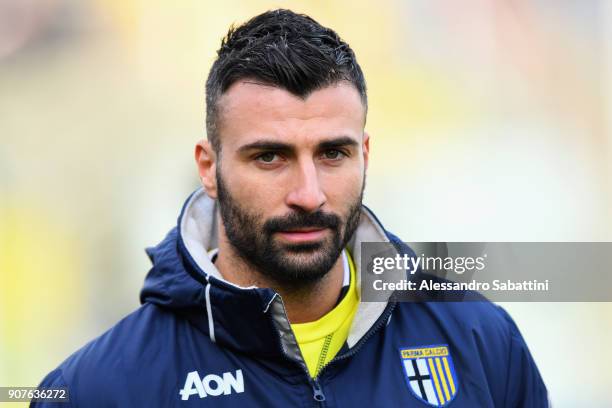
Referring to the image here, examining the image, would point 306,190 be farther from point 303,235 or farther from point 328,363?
point 328,363

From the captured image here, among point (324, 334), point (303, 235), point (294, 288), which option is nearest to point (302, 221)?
point (303, 235)

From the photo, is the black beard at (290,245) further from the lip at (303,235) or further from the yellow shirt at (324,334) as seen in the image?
the yellow shirt at (324,334)

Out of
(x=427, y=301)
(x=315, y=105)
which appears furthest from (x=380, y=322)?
(x=315, y=105)

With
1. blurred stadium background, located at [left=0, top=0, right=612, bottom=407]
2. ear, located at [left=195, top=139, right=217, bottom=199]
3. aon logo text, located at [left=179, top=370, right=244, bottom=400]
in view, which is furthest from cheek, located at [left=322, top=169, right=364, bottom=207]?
blurred stadium background, located at [left=0, top=0, right=612, bottom=407]

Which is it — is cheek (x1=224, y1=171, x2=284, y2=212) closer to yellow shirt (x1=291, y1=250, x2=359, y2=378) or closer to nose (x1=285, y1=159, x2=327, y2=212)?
nose (x1=285, y1=159, x2=327, y2=212)

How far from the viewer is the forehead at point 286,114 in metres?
2.48

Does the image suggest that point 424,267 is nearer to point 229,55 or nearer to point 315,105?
point 315,105

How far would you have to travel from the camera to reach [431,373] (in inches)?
101

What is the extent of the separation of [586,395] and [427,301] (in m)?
3.59

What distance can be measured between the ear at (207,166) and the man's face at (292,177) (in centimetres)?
13

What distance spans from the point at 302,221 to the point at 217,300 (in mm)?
329

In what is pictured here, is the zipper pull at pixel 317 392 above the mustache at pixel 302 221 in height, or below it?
below

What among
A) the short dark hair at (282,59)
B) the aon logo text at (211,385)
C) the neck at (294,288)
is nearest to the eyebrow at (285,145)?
the short dark hair at (282,59)

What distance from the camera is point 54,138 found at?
5.75 m
